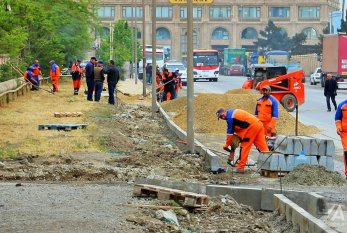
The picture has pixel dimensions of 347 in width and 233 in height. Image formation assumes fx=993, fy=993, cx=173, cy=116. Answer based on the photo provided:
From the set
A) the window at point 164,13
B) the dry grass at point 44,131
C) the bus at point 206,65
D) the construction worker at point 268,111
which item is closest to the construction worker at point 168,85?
the dry grass at point 44,131

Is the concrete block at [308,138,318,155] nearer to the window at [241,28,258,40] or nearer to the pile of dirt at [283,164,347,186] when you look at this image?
the pile of dirt at [283,164,347,186]

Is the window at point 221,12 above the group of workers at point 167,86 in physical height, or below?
above

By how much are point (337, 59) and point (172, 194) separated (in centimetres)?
5218

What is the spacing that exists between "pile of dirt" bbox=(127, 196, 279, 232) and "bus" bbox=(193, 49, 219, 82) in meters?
68.1

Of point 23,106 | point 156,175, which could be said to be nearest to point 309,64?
point 23,106

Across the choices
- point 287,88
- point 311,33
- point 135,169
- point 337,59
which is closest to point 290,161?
point 135,169

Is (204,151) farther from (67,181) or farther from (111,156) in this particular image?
(67,181)

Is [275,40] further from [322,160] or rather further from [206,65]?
[322,160]

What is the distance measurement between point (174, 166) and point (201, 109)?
46.2 feet

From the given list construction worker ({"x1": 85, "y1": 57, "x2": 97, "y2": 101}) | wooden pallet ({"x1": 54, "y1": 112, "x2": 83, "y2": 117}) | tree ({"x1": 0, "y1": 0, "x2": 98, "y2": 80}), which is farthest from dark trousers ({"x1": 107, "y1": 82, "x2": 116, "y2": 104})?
wooden pallet ({"x1": 54, "y1": 112, "x2": 83, "y2": 117})

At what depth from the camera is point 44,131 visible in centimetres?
2330

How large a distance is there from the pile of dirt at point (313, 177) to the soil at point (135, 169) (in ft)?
1.90

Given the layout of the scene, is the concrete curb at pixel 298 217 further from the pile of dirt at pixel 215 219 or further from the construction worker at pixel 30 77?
the construction worker at pixel 30 77

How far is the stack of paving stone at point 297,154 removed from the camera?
17109 millimetres
